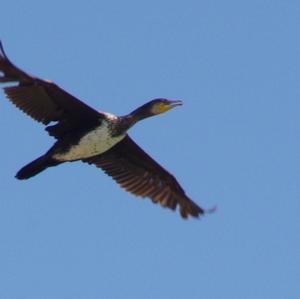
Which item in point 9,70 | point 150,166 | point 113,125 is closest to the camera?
point 9,70

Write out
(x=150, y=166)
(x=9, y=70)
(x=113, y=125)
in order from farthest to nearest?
(x=150, y=166) < (x=113, y=125) < (x=9, y=70)

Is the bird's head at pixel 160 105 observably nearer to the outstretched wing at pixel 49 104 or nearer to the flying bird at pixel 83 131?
the flying bird at pixel 83 131

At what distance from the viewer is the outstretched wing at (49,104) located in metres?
23.7

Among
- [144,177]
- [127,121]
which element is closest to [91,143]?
[127,121]

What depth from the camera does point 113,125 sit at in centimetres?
2445

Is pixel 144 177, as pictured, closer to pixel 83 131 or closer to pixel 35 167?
pixel 83 131

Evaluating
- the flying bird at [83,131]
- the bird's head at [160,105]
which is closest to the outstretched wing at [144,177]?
the flying bird at [83,131]

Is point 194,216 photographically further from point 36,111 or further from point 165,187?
point 36,111

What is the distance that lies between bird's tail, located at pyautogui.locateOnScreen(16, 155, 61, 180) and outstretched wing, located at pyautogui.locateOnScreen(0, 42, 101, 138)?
20.7 inches

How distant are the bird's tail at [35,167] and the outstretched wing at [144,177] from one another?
5.45ft

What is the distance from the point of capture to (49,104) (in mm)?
24266

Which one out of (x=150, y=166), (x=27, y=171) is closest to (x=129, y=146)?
(x=150, y=166)

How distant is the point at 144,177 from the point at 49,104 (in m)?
2.70

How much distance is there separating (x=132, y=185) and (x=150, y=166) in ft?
1.48
